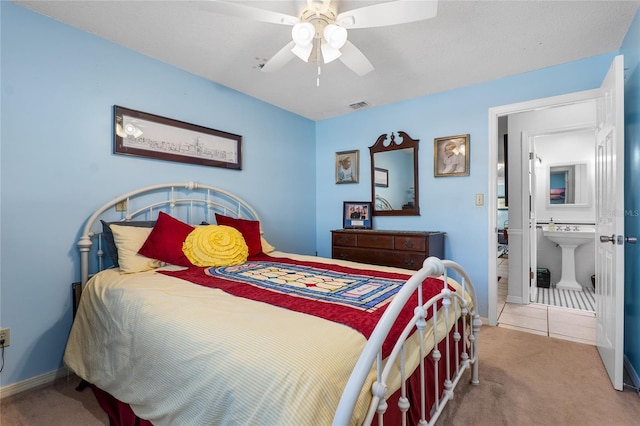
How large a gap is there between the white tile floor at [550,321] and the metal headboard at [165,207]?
2820 millimetres

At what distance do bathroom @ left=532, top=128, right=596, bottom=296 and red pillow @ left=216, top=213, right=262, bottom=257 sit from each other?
3871mm

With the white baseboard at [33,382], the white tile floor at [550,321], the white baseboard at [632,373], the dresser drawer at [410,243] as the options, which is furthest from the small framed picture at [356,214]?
the white baseboard at [33,382]

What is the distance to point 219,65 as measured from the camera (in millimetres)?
2553

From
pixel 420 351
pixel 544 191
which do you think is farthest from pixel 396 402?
pixel 544 191

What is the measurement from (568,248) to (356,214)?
116 inches

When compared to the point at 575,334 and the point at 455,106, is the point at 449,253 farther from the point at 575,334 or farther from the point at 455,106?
the point at 455,106

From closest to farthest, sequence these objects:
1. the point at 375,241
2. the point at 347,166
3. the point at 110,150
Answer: the point at 110,150, the point at 375,241, the point at 347,166

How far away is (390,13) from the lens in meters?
1.51

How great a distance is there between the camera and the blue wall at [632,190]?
1.85 meters

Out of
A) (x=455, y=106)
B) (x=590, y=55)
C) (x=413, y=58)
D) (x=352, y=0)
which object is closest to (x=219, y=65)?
(x=352, y=0)

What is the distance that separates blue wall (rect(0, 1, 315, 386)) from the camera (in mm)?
1811

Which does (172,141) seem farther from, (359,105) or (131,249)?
(359,105)

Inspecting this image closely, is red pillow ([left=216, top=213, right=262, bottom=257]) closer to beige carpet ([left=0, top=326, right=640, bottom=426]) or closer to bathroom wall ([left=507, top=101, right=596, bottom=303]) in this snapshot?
beige carpet ([left=0, top=326, right=640, bottom=426])

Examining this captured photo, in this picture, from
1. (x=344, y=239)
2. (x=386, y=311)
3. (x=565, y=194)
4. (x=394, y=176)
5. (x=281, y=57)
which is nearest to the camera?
(x=386, y=311)
